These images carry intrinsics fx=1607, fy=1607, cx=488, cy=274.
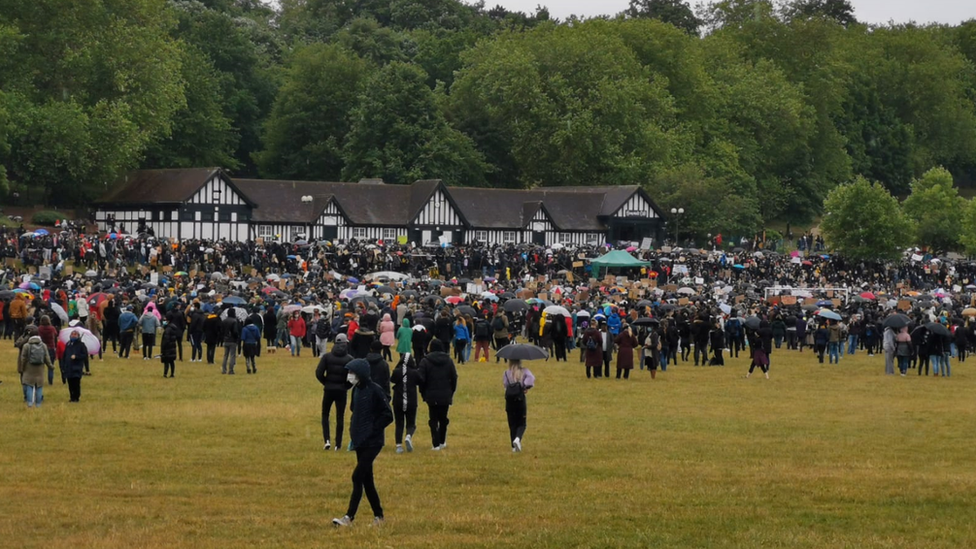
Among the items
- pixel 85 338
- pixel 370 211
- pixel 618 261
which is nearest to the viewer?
pixel 85 338

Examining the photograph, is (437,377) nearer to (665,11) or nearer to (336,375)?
(336,375)

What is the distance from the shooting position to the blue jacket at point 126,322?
35188mm

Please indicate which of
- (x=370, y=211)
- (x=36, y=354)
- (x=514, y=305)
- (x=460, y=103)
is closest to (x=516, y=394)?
(x=36, y=354)

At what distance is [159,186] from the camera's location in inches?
2923

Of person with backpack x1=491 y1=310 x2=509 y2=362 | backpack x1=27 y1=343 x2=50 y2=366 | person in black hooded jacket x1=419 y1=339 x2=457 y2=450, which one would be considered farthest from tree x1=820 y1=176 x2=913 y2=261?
person in black hooded jacket x1=419 y1=339 x2=457 y2=450

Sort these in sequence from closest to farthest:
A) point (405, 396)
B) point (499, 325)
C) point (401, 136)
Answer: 1. point (405, 396)
2. point (499, 325)
3. point (401, 136)

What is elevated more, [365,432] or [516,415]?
[365,432]

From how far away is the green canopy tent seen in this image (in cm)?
6272

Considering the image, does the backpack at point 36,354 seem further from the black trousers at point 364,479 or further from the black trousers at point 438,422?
the black trousers at point 364,479

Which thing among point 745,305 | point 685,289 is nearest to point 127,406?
point 745,305

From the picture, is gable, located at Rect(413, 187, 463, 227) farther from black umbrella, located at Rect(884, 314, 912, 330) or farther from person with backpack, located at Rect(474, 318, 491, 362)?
black umbrella, located at Rect(884, 314, 912, 330)

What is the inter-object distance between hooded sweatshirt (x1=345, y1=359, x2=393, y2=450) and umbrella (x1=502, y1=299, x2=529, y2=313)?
91.1 ft

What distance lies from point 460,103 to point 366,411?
81327 mm

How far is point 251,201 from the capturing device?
73.4 m
